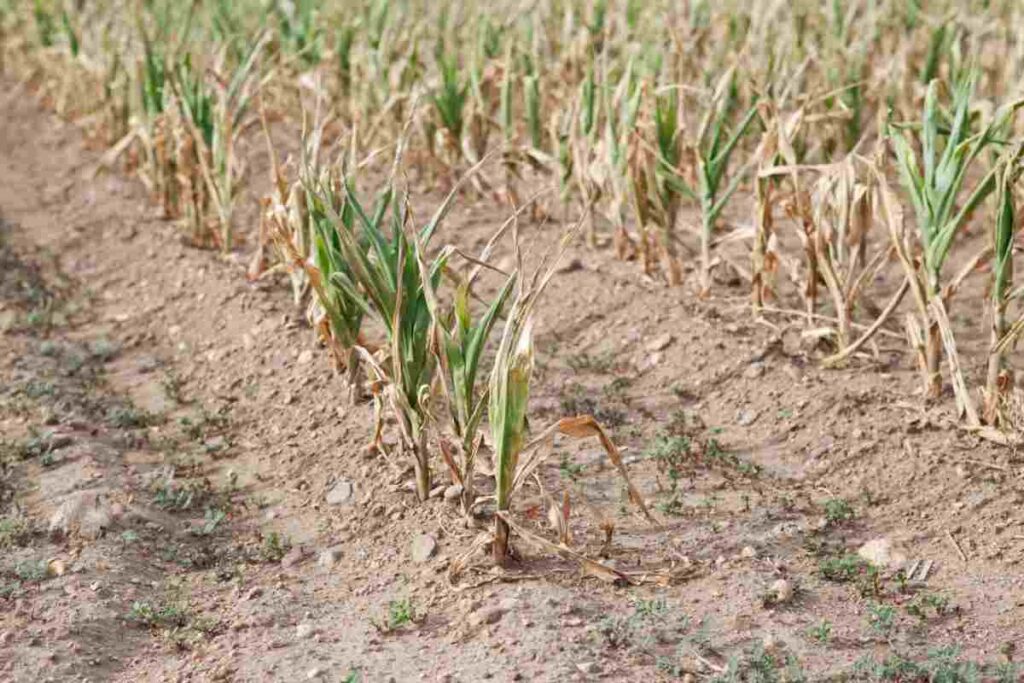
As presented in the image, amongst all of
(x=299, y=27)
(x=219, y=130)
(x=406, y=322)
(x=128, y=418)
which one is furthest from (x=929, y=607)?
(x=299, y=27)

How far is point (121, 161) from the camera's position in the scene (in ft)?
23.5

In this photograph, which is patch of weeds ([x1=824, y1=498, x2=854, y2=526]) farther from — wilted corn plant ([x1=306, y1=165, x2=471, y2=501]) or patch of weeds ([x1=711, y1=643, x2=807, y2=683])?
A: wilted corn plant ([x1=306, y1=165, x2=471, y2=501])

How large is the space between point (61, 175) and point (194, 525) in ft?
13.2

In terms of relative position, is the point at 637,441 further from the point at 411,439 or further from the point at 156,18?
the point at 156,18

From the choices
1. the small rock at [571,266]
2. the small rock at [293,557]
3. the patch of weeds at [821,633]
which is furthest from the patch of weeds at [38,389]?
the patch of weeds at [821,633]

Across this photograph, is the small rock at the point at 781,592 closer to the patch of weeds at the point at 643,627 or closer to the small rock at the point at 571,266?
the patch of weeds at the point at 643,627

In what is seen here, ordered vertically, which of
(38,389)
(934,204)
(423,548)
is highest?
(934,204)

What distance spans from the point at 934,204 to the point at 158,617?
7.96 ft

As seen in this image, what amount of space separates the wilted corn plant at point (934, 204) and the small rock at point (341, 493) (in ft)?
5.58

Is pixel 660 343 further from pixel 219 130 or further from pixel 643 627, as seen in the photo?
pixel 219 130

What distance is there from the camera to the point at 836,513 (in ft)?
12.0

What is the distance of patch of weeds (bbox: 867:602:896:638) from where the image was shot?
320 centimetres

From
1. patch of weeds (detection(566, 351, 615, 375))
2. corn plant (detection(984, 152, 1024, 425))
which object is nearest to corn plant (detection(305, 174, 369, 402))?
patch of weeds (detection(566, 351, 615, 375))

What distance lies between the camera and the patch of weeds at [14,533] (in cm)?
356
